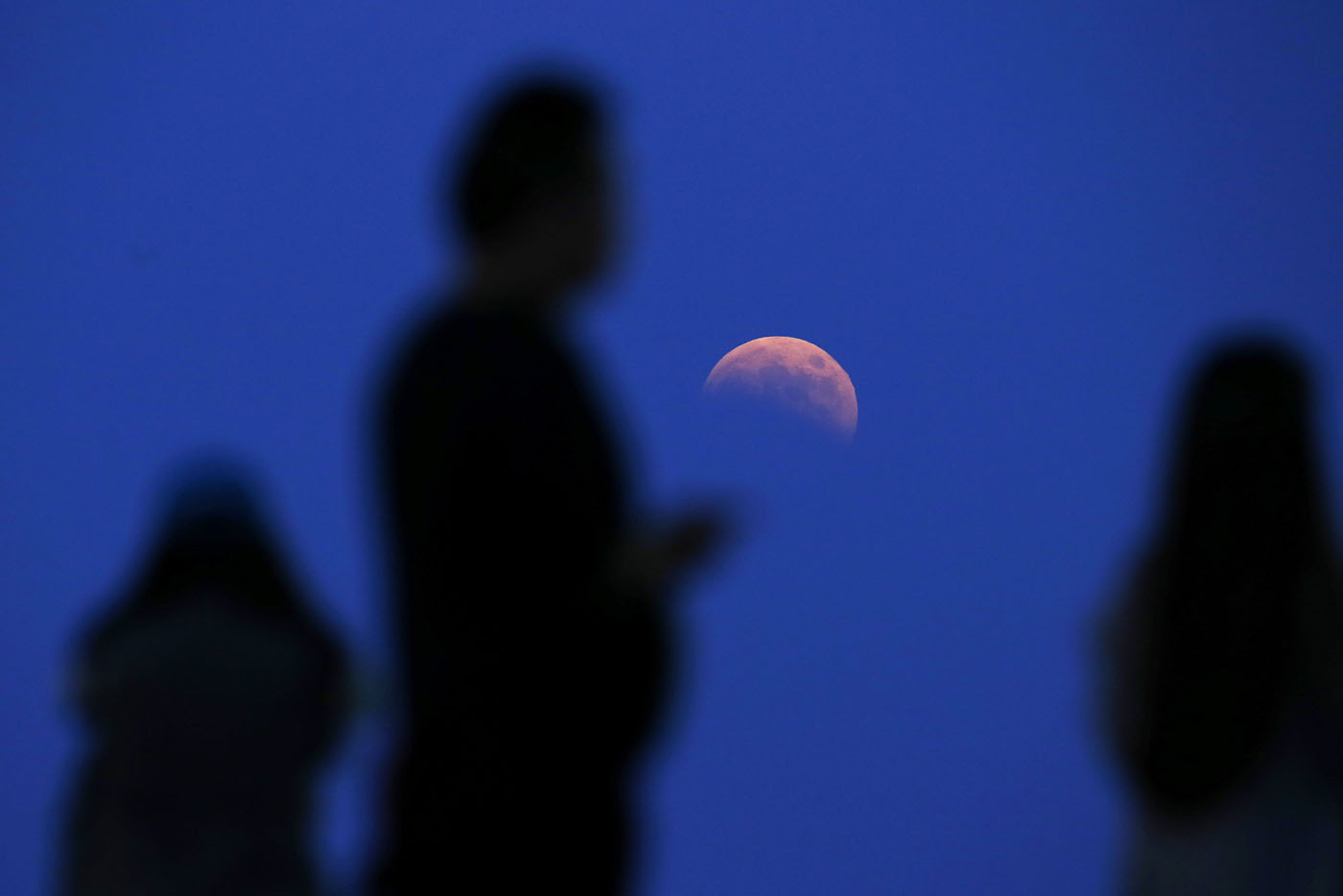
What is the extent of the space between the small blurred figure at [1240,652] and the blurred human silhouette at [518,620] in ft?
2.26

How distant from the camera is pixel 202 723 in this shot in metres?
1.34

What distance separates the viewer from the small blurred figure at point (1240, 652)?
1157 millimetres

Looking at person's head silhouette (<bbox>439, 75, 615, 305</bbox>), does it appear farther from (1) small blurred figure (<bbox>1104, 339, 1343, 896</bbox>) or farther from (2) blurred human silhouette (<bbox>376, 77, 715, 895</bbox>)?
(1) small blurred figure (<bbox>1104, 339, 1343, 896</bbox>)

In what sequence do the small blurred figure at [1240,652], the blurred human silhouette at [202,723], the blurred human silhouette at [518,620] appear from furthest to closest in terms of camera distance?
the blurred human silhouette at [202,723], the small blurred figure at [1240,652], the blurred human silhouette at [518,620]

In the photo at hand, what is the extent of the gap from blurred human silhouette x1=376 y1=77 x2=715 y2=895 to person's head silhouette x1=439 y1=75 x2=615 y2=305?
0.05 m

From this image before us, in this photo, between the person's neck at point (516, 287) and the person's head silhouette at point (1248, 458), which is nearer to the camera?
the person's neck at point (516, 287)

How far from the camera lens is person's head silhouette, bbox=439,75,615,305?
0.83m

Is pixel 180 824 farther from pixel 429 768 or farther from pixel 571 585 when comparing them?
pixel 571 585

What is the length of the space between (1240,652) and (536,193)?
2.87ft

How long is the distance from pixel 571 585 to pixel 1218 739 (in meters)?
0.80

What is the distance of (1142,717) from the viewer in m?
1.21

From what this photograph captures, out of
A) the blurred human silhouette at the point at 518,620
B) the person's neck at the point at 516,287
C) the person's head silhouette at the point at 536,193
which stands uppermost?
the person's head silhouette at the point at 536,193

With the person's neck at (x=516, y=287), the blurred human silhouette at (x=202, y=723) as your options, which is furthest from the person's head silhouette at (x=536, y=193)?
the blurred human silhouette at (x=202, y=723)

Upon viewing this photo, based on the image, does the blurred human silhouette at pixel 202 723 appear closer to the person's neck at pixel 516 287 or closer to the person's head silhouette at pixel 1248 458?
the person's neck at pixel 516 287
